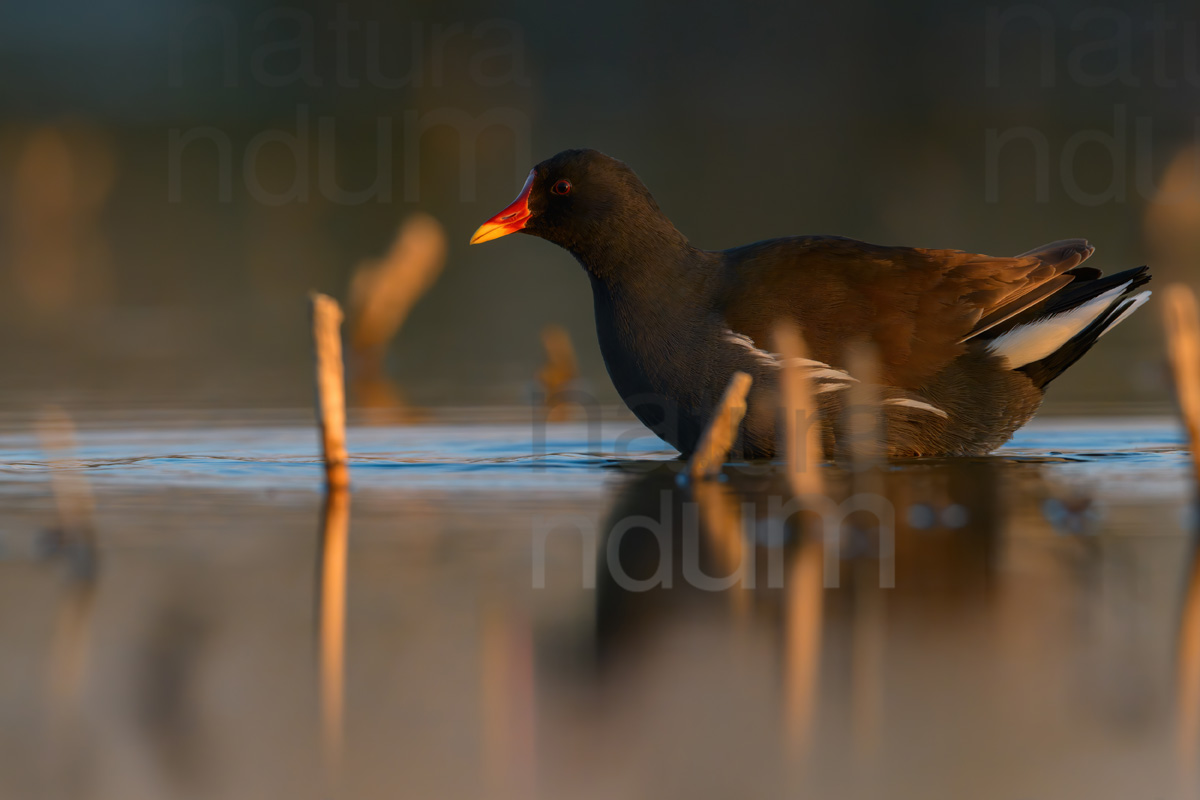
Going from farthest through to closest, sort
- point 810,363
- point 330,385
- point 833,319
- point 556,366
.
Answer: point 556,366, point 833,319, point 810,363, point 330,385

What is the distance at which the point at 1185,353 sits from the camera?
189 inches

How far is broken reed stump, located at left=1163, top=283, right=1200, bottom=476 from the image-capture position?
187 inches

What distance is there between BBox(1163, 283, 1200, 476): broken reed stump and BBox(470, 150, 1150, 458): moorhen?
1483 mm

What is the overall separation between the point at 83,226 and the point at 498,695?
54.0ft

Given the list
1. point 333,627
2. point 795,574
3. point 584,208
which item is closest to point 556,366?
point 584,208

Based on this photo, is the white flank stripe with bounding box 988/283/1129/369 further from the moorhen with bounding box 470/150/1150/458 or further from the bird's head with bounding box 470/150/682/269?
the bird's head with bounding box 470/150/682/269

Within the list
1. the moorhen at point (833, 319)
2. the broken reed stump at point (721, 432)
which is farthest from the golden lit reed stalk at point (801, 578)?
the broken reed stump at point (721, 432)

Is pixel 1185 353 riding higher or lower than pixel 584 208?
lower

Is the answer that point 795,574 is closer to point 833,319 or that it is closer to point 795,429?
Result: point 795,429

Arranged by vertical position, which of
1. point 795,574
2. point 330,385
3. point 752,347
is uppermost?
point 752,347

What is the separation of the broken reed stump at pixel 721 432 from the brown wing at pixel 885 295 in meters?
0.58

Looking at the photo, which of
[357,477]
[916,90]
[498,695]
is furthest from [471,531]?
[916,90]

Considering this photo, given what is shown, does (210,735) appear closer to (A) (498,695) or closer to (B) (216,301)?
(A) (498,695)

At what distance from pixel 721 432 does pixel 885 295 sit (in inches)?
44.5
